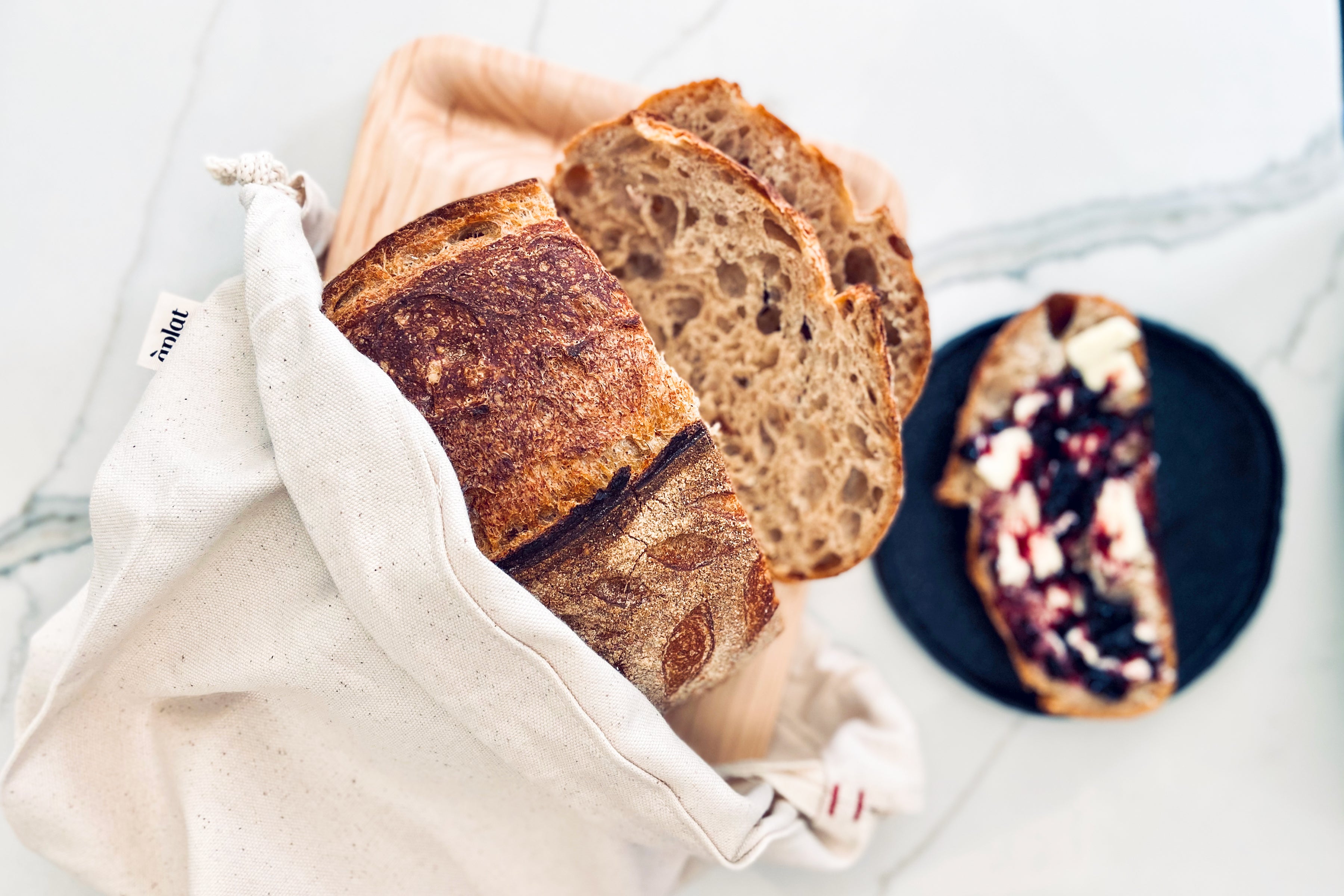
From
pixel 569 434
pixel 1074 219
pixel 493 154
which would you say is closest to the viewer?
pixel 569 434

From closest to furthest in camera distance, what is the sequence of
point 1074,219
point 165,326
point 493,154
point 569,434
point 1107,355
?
point 569,434
point 165,326
point 493,154
point 1107,355
point 1074,219

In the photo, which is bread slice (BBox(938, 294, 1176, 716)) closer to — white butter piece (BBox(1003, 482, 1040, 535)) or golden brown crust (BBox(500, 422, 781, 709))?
white butter piece (BBox(1003, 482, 1040, 535))

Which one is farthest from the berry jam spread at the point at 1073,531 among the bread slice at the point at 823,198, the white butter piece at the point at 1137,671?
the bread slice at the point at 823,198

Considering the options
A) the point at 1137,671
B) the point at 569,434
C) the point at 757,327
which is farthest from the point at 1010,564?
the point at 569,434

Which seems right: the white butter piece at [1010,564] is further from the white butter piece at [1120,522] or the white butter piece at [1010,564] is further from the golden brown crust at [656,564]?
the golden brown crust at [656,564]

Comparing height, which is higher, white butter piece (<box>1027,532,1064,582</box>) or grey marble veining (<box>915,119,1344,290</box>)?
grey marble veining (<box>915,119,1344,290</box>)

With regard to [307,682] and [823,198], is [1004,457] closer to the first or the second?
[823,198]

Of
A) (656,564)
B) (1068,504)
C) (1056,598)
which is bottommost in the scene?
(1056,598)

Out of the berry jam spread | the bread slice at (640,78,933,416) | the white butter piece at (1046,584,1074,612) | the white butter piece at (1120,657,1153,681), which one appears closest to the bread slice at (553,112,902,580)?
the bread slice at (640,78,933,416)
